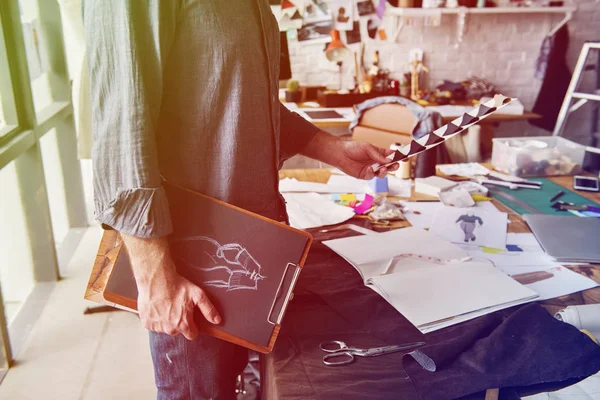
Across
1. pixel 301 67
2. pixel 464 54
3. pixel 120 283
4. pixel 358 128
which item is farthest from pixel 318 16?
pixel 120 283

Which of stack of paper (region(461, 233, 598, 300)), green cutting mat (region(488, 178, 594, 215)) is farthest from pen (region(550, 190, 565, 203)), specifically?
stack of paper (region(461, 233, 598, 300))

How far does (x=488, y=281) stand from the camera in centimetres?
127

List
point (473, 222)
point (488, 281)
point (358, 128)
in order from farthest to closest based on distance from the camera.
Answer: point (358, 128), point (473, 222), point (488, 281)

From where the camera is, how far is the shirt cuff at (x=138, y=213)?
0.90m

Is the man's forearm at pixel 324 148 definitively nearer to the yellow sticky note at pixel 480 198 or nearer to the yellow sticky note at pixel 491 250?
the yellow sticky note at pixel 491 250

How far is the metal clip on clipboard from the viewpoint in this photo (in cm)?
99

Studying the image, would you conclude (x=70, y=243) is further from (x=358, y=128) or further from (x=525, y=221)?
(x=525, y=221)

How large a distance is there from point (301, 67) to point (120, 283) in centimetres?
361

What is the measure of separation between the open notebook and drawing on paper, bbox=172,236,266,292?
13.9 inches

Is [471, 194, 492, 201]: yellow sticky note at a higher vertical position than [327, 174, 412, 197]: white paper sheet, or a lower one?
lower

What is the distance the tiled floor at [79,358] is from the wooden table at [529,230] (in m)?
1.09

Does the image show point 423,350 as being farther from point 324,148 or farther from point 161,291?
point 324,148

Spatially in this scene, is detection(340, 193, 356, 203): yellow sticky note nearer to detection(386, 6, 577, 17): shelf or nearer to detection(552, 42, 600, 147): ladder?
detection(552, 42, 600, 147): ladder

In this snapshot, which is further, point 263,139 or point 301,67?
point 301,67
